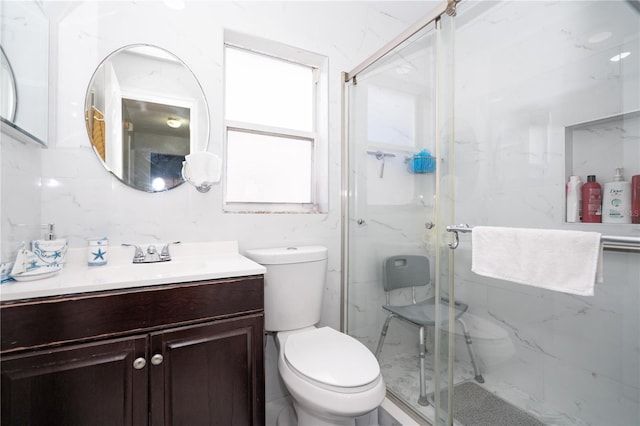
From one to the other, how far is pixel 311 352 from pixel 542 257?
0.93 m

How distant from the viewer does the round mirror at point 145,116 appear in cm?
129

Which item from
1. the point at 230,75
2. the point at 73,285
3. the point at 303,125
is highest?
the point at 230,75

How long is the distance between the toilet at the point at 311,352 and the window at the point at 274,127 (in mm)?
426

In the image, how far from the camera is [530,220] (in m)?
1.25

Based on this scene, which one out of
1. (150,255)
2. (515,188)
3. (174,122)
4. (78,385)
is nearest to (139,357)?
(78,385)

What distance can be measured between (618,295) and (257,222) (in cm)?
163

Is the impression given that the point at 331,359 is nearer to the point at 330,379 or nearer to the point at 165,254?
the point at 330,379

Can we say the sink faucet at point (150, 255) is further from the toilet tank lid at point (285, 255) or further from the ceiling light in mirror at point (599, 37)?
the ceiling light in mirror at point (599, 37)

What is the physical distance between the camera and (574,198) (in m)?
1.20

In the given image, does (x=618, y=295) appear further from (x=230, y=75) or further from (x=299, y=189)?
(x=230, y=75)

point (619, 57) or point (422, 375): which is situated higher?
point (619, 57)

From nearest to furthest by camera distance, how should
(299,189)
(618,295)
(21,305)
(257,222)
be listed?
1. (21,305)
2. (618,295)
3. (257,222)
4. (299,189)

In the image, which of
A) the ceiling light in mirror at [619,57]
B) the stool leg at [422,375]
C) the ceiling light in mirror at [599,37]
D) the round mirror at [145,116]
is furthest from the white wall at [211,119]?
the ceiling light in mirror at [619,57]

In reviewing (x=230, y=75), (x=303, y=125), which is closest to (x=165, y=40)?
(x=230, y=75)
